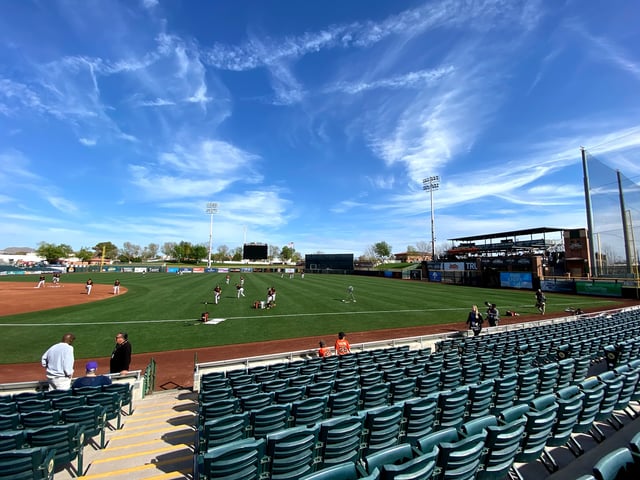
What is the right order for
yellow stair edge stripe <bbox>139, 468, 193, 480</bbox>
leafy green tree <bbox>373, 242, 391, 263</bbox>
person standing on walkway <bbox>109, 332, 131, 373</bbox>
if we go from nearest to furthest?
yellow stair edge stripe <bbox>139, 468, 193, 480</bbox> < person standing on walkway <bbox>109, 332, 131, 373</bbox> < leafy green tree <bbox>373, 242, 391, 263</bbox>

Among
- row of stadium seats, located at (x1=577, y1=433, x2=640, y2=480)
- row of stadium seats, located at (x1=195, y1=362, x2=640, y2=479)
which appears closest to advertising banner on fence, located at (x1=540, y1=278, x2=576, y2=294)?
row of stadium seats, located at (x1=195, y1=362, x2=640, y2=479)

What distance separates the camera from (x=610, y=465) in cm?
287

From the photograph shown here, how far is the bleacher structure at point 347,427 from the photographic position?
3.48m

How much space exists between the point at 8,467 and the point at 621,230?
50.9 meters

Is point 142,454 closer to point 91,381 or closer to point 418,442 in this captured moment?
point 91,381

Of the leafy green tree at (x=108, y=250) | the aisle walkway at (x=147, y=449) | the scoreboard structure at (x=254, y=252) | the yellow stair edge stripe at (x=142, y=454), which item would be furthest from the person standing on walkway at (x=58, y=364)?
the leafy green tree at (x=108, y=250)

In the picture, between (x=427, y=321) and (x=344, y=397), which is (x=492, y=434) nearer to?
(x=344, y=397)

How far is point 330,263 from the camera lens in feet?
336

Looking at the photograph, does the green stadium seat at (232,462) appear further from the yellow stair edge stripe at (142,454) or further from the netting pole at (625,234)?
the netting pole at (625,234)

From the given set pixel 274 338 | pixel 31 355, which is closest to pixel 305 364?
pixel 274 338

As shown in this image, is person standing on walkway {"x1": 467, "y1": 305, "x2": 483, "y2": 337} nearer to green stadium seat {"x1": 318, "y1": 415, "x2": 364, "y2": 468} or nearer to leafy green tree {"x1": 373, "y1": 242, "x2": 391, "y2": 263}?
green stadium seat {"x1": 318, "y1": 415, "x2": 364, "y2": 468}

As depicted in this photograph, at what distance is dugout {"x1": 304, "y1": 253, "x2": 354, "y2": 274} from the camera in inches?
3863

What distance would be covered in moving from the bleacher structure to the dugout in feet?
288

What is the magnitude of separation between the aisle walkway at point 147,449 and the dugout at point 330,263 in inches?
3468
